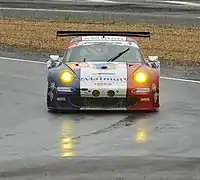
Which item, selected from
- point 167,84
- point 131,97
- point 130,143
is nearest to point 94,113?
point 131,97

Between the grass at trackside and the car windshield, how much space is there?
675 centimetres

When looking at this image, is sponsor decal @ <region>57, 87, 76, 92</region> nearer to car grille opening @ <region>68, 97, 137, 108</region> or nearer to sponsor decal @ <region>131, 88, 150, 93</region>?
car grille opening @ <region>68, 97, 137, 108</region>

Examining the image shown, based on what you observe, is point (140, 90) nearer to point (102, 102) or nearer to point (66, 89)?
point (102, 102)

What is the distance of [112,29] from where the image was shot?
2911cm

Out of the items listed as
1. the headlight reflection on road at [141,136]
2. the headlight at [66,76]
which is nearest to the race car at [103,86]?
the headlight at [66,76]

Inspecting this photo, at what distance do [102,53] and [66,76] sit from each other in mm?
1313

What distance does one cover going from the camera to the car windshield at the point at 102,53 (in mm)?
15117

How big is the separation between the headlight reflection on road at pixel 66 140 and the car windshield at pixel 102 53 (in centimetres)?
205

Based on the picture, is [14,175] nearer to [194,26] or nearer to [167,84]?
[167,84]

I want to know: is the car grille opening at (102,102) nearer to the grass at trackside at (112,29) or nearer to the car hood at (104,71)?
the car hood at (104,71)

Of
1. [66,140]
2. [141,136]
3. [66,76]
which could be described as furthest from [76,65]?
[66,140]

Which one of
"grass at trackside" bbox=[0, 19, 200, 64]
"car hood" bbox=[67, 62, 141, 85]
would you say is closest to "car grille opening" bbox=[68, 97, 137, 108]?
"car hood" bbox=[67, 62, 141, 85]

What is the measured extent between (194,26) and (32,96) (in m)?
16.1

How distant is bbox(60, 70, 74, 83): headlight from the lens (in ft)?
46.5
